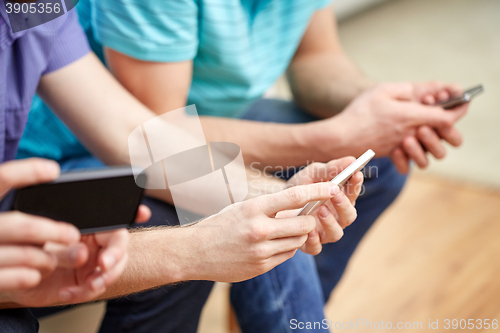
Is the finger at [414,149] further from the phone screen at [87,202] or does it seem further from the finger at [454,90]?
the phone screen at [87,202]

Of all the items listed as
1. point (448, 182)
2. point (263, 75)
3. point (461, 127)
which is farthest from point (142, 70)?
point (461, 127)

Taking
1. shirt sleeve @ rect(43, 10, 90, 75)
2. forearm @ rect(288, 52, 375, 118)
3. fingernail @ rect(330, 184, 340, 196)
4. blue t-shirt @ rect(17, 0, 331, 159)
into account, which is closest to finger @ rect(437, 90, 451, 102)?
forearm @ rect(288, 52, 375, 118)

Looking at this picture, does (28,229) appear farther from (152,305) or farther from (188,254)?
(152,305)

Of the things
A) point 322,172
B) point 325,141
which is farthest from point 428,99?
point 322,172

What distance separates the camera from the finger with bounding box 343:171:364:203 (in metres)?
0.35

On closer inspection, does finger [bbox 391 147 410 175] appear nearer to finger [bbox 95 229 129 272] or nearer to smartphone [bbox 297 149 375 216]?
smartphone [bbox 297 149 375 216]

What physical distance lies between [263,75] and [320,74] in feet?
0.44

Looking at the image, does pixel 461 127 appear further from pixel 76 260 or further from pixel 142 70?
pixel 76 260

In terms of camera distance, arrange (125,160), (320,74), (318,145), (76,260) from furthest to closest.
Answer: (320,74)
(318,145)
(125,160)
(76,260)

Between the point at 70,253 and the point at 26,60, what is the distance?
0.70 feet

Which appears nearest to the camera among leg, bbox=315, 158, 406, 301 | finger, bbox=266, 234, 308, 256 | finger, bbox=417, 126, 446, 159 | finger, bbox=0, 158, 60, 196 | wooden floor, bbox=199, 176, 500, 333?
finger, bbox=0, 158, 60, 196

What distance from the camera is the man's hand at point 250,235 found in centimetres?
32

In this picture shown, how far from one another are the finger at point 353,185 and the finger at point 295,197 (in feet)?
0.14

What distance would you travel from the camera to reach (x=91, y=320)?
49cm
